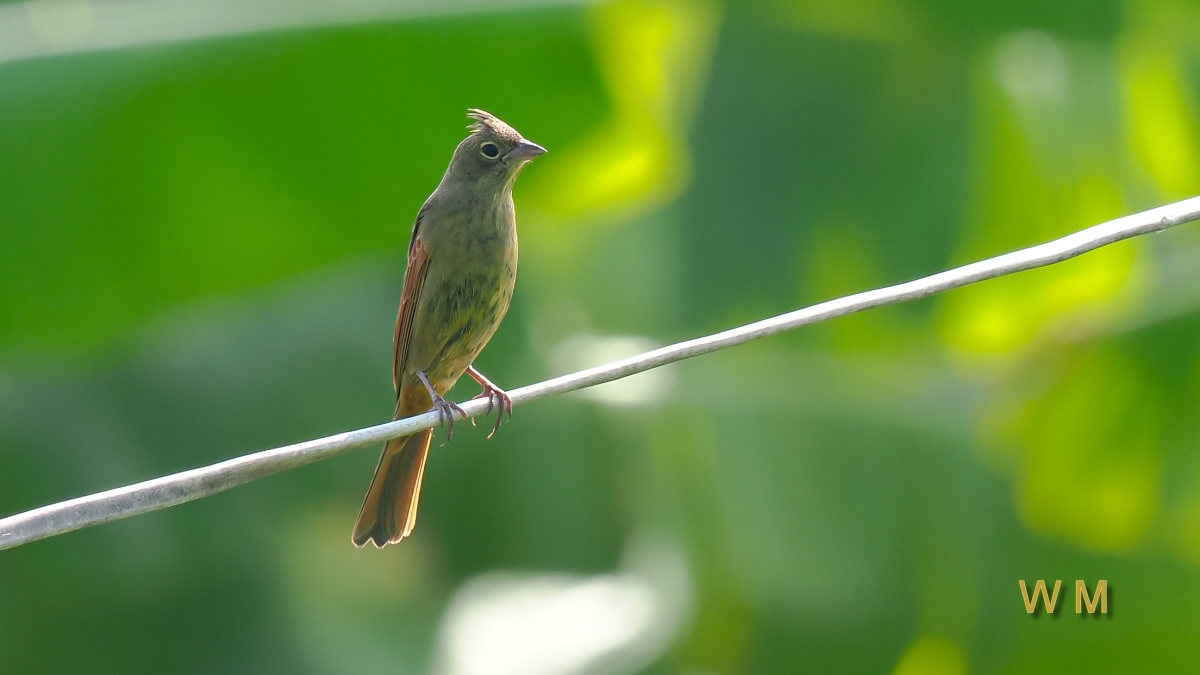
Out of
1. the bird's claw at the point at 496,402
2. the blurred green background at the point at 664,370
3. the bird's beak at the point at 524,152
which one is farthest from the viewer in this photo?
the blurred green background at the point at 664,370

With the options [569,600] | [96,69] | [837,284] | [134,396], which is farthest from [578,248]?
[96,69]

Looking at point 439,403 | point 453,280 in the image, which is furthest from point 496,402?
point 453,280

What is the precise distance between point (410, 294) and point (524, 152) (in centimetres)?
55

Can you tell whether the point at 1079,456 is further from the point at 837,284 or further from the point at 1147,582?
the point at 837,284

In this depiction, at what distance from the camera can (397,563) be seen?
477 centimetres

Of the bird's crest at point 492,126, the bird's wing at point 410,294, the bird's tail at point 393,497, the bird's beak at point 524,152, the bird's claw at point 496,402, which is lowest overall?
the bird's tail at point 393,497

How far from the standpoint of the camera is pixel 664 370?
462 centimetres

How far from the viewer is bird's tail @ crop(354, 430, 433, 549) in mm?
3240

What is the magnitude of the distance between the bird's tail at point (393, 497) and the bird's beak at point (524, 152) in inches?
30.8

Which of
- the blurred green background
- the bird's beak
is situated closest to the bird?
the bird's beak

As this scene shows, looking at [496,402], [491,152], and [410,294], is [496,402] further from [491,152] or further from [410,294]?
[491,152]

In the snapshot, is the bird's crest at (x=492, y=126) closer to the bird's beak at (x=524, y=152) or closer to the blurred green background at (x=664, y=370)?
the bird's beak at (x=524, y=152)

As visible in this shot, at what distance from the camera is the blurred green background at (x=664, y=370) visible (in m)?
3.40

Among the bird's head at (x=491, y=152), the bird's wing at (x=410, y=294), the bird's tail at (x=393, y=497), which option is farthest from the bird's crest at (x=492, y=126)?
the bird's tail at (x=393, y=497)
